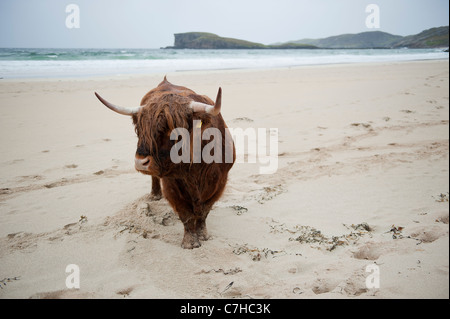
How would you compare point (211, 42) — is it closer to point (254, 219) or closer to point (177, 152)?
point (254, 219)

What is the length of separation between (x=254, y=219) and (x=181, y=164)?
1.37 metres

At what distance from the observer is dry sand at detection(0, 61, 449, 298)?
2344 millimetres

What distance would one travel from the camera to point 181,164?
2.57 metres

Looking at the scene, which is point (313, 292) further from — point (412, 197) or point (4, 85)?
point (4, 85)

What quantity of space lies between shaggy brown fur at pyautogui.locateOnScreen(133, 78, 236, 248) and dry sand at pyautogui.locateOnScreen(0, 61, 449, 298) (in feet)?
1.21

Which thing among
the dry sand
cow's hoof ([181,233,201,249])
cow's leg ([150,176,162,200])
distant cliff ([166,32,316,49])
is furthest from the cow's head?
distant cliff ([166,32,316,49])

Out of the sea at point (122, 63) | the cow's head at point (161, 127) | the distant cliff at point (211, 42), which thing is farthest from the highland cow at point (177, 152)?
the distant cliff at point (211, 42)

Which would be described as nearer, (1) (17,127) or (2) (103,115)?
(1) (17,127)

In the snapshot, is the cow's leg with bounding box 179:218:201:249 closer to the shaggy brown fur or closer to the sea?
the shaggy brown fur

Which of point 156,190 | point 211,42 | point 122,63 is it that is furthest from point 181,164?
point 211,42

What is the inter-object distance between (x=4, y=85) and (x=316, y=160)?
12.6 meters

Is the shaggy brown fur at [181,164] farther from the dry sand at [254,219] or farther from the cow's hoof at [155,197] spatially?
the cow's hoof at [155,197]

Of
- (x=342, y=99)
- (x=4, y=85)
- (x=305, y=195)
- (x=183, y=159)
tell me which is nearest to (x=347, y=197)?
(x=305, y=195)

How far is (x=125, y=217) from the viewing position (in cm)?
361
